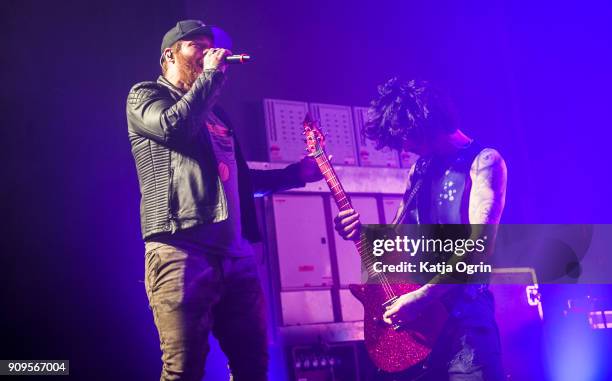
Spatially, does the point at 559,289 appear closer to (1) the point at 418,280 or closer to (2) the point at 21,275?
(1) the point at 418,280

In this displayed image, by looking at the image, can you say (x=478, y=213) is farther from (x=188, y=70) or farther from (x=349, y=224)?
(x=188, y=70)

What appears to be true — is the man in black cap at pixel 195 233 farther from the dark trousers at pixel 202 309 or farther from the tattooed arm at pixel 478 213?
the tattooed arm at pixel 478 213

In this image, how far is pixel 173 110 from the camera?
6.39ft

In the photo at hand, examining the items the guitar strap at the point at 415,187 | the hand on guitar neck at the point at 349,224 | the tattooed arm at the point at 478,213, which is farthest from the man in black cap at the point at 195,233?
the guitar strap at the point at 415,187

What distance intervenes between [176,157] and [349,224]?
78 cm

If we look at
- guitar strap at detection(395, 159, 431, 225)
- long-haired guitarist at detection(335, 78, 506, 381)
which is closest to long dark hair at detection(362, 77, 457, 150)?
long-haired guitarist at detection(335, 78, 506, 381)

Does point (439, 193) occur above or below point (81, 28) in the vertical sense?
below

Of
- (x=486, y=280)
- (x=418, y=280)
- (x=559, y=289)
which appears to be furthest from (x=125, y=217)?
(x=559, y=289)

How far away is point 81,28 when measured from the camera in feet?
10.0

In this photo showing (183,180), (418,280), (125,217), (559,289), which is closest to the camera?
(183,180)

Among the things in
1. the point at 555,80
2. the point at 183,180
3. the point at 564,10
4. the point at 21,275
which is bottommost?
the point at 21,275

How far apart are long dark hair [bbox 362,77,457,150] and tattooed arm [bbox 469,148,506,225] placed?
263 millimetres

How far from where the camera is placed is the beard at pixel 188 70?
7.45ft

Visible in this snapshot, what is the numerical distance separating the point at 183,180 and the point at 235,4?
2.13 m
